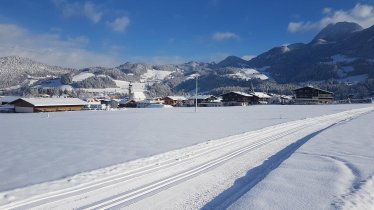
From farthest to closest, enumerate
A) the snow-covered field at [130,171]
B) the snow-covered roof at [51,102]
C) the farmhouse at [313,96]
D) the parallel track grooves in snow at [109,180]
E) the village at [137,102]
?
the farmhouse at [313,96], the village at [137,102], the snow-covered roof at [51,102], the snow-covered field at [130,171], the parallel track grooves in snow at [109,180]

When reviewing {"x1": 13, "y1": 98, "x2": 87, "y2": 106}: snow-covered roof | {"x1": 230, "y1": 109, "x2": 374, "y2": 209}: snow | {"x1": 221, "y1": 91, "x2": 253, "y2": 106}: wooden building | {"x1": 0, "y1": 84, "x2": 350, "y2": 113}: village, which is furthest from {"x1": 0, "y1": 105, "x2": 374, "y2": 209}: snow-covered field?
{"x1": 221, "y1": 91, "x2": 253, "y2": 106}: wooden building

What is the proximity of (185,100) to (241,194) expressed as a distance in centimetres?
12414

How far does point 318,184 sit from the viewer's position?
30.2ft

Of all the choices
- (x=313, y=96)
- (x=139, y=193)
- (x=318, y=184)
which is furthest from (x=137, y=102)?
(x=318, y=184)

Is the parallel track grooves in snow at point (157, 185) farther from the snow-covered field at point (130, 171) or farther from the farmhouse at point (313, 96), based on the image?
the farmhouse at point (313, 96)

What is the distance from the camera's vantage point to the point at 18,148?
1677 cm

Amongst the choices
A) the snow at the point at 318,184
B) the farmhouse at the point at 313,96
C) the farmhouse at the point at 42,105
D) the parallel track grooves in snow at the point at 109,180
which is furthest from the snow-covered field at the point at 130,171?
the farmhouse at the point at 313,96

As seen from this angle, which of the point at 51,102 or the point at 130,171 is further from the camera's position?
the point at 51,102

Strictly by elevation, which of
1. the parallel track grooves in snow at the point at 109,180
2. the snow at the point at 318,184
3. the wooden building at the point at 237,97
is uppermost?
the wooden building at the point at 237,97

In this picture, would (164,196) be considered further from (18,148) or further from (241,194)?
(18,148)

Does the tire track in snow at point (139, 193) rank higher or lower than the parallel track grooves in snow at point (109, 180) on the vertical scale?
lower

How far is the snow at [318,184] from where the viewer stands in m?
7.61

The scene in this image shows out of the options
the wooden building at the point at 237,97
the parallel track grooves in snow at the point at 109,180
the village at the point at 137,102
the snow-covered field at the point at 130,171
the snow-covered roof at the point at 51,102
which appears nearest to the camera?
the parallel track grooves in snow at the point at 109,180

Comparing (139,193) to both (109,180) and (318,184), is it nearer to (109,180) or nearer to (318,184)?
(109,180)
